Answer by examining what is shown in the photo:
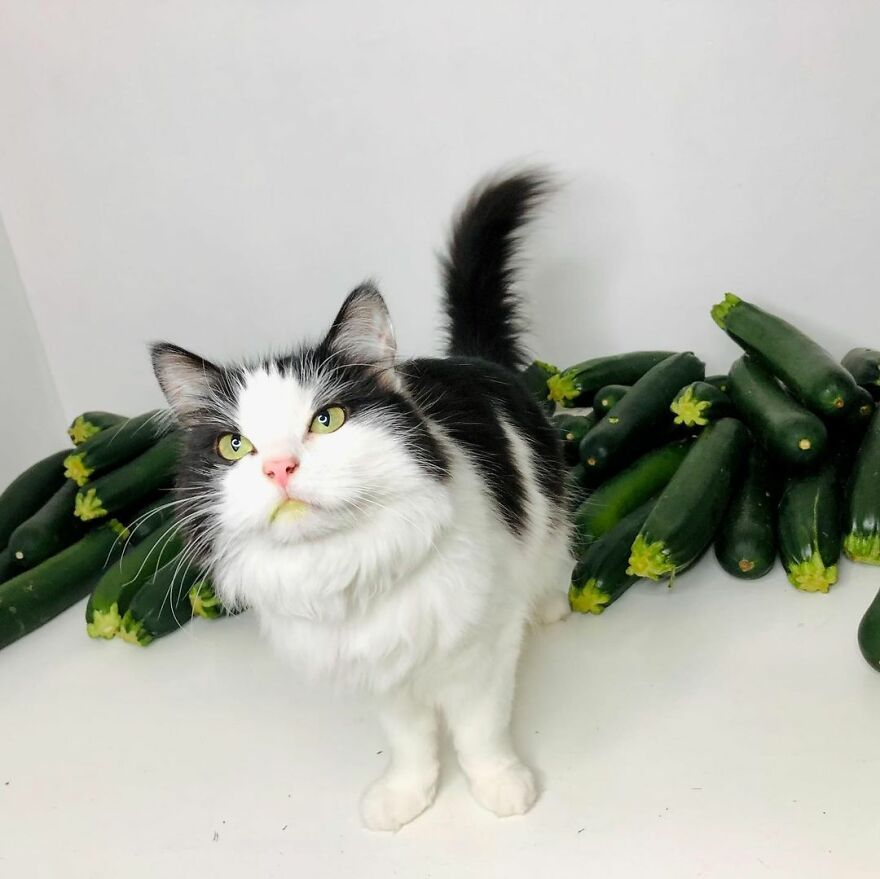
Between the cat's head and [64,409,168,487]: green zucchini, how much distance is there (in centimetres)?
68

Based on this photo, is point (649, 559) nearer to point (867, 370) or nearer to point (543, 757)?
point (543, 757)

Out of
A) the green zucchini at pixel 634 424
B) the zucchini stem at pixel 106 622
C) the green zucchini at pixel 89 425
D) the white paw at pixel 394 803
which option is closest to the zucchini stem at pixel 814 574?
the green zucchini at pixel 634 424

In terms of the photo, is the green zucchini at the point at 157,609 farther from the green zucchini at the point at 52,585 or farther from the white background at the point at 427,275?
the green zucchini at the point at 52,585

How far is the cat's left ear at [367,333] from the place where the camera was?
95cm

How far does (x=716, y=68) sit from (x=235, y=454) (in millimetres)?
1336

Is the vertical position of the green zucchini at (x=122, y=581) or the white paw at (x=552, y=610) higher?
the green zucchini at (x=122, y=581)

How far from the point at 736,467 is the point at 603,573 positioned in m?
0.34

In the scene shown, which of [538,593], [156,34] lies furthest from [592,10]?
[538,593]

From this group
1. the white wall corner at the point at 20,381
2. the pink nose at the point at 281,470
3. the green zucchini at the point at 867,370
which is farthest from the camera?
the white wall corner at the point at 20,381

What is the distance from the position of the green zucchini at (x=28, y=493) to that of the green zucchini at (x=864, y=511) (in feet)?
5.39

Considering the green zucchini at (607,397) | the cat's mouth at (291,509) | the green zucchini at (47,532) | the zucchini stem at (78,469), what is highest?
the cat's mouth at (291,509)


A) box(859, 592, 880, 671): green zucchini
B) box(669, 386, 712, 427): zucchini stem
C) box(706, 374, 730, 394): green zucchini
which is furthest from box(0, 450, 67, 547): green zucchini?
box(859, 592, 880, 671): green zucchini

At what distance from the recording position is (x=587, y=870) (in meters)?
0.94

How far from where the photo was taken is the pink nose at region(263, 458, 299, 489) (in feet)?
2.68
